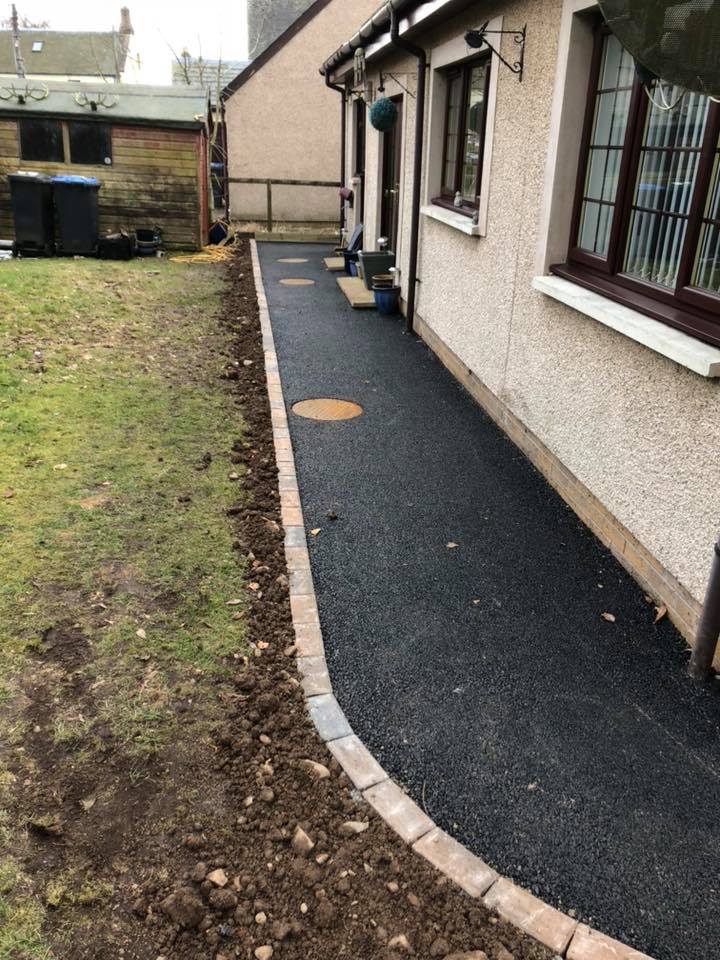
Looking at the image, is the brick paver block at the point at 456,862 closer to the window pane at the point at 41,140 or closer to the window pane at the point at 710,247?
the window pane at the point at 710,247

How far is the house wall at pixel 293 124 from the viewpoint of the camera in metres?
17.3

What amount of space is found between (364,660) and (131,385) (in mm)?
4479

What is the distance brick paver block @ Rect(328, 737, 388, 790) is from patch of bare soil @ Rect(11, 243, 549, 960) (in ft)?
0.14

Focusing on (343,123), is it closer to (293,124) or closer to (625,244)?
(293,124)

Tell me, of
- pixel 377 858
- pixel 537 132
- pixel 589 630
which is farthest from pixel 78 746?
pixel 537 132

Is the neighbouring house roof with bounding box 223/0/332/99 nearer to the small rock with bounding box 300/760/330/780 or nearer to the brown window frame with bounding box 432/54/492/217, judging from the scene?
the brown window frame with bounding box 432/54/492/217

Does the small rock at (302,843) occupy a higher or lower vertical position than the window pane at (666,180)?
lower

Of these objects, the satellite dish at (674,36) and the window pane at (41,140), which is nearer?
the satellite dish at (674,36)

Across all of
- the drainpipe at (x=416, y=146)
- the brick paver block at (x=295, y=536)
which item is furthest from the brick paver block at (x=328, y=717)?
the drainpipe at (x=416, y=146)

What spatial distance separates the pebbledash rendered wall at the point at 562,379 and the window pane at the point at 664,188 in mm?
437

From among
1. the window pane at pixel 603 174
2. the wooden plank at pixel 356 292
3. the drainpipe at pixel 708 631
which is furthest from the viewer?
the wooden plank at pixel 356 292

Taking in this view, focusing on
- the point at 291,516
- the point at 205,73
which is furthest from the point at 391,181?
the point at 205,73

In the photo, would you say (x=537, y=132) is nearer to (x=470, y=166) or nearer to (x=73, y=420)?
(x=470, y=166)

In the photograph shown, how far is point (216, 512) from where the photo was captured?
4660 millimetres
